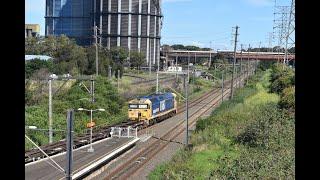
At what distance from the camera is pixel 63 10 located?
323ft

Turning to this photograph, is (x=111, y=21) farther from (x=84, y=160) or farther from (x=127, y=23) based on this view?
(x=84, y=160)

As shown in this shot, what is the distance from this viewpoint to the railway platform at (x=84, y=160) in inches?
657

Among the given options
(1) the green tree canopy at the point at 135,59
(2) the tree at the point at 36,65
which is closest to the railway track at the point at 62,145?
(2) the tree at the point at 36,65

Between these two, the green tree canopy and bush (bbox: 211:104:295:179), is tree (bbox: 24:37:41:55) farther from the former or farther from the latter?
bush (bbox: 211:104:295:179)

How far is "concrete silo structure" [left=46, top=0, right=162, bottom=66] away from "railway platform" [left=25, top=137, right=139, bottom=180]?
70.7 m

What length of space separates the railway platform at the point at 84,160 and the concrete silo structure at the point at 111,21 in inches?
2784

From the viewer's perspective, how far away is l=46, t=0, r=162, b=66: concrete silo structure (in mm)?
95938

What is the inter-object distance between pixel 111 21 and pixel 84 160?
78.5 meters

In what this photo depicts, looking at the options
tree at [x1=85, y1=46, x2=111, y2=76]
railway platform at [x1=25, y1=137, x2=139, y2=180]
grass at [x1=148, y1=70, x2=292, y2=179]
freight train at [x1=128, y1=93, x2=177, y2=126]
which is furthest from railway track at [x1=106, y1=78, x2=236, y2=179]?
tree at [x1=85, y1=46, x2=111, y2=76]

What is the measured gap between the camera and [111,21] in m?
96.2

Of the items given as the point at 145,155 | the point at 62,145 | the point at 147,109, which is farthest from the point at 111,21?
the point at 145,155
